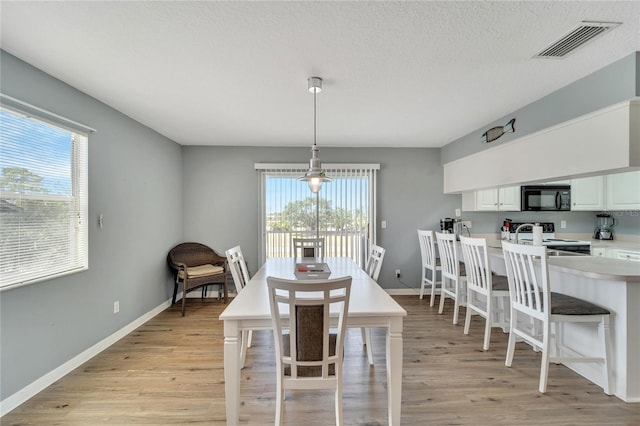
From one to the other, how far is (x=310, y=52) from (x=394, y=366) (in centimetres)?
199

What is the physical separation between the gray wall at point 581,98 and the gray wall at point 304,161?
148 centimetres

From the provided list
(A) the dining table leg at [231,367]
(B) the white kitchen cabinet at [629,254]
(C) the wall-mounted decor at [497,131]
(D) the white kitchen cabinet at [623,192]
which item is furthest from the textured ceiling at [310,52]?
(B) the white kitchen cabinet at [629,254]

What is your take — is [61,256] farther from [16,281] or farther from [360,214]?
[360,214]

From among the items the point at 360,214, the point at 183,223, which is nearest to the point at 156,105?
the point at 183,223

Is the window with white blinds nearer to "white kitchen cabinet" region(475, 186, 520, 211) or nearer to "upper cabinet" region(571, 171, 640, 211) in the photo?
"white kitchen cabinet" region(475, 186, 520, 211)

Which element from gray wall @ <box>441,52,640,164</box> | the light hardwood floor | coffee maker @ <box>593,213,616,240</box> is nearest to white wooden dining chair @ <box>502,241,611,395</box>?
the light hardwood floor

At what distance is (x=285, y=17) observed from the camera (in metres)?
1.66

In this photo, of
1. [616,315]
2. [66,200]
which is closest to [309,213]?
[66,200]

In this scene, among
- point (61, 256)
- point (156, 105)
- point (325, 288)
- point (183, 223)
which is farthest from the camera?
point (183, 223)

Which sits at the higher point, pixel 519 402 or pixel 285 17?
pixel 285 17

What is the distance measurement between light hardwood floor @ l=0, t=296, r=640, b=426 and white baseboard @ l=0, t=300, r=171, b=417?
49 mm

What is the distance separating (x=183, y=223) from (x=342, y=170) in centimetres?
259

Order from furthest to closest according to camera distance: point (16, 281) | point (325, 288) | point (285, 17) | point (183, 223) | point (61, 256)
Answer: point (183, 223)
point (61, 256)
point (16, 281)
point (285, 17)
point (325, 288)

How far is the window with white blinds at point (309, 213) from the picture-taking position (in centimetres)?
483
